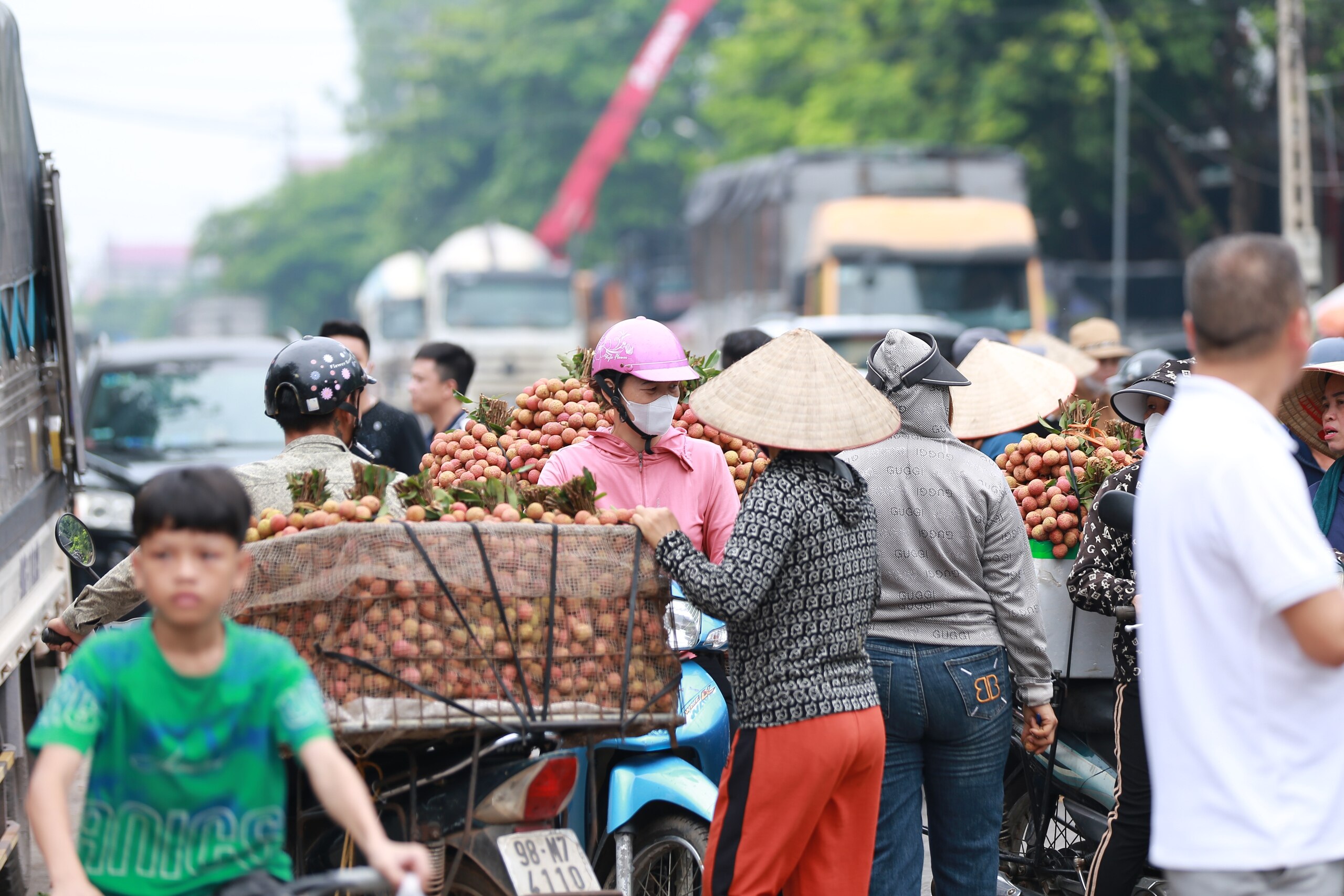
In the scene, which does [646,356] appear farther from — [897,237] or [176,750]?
[897,237]

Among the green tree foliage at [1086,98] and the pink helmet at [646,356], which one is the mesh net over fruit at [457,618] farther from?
the green tree foliage at [1086,98]

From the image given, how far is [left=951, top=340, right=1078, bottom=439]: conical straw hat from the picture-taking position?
18.3 feet

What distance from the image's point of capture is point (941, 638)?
421 cm

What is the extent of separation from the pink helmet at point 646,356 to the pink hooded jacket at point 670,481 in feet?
0.89

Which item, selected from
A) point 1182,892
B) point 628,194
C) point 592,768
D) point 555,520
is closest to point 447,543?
point 555,520

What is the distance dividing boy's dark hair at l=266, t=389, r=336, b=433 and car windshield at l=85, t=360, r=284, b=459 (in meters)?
6.83

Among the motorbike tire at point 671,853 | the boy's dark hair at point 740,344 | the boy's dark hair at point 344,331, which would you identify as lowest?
the motorbike tire at point 671,853

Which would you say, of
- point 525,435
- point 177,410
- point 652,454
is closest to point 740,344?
point 525,435

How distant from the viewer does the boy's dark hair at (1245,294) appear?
2.64m

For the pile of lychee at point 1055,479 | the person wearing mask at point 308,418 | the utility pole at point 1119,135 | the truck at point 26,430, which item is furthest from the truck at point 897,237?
the person wearing mask at point 308,418

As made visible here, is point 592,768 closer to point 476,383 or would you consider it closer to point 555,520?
point 555,520

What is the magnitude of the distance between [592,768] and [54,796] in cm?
161

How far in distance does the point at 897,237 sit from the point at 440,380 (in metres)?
12.4

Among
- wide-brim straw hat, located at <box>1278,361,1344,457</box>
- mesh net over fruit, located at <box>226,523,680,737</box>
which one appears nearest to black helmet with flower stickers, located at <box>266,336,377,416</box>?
mesh net over fruit, located at <box>226,523,680,737</box>
